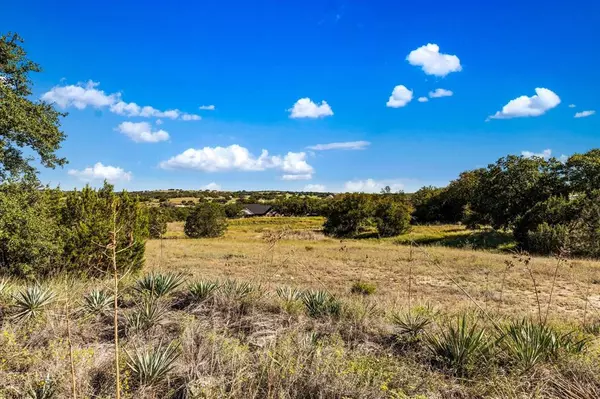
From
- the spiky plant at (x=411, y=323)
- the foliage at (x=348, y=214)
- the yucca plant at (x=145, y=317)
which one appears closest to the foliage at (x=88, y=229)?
the yucca plant at (x=145, y=317)

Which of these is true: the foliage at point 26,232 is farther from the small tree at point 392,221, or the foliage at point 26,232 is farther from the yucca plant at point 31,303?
the small tree at point 392,221

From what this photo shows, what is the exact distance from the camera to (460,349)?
4.38m

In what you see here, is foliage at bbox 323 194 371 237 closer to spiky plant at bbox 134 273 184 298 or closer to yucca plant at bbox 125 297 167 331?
spiky plant at bbox 134 273 184 298

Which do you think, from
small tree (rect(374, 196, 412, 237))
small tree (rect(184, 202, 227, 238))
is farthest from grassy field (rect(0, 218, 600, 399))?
small tree (rect(184, 202, 227, 238))

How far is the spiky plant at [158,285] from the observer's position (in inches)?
263

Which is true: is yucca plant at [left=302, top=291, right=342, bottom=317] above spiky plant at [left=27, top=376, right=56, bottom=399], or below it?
above

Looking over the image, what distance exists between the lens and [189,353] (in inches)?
176

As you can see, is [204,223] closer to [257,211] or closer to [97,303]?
[97,303]

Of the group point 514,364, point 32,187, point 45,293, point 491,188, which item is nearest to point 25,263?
point 32,187

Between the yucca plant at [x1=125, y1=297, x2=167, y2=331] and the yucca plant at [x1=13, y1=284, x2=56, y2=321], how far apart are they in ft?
4.80

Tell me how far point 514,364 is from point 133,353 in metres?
4.64

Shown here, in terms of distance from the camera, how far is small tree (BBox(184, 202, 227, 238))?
137 feet

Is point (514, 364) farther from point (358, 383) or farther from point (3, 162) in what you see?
point (3, 162)

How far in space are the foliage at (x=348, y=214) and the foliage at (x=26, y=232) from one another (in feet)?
108
